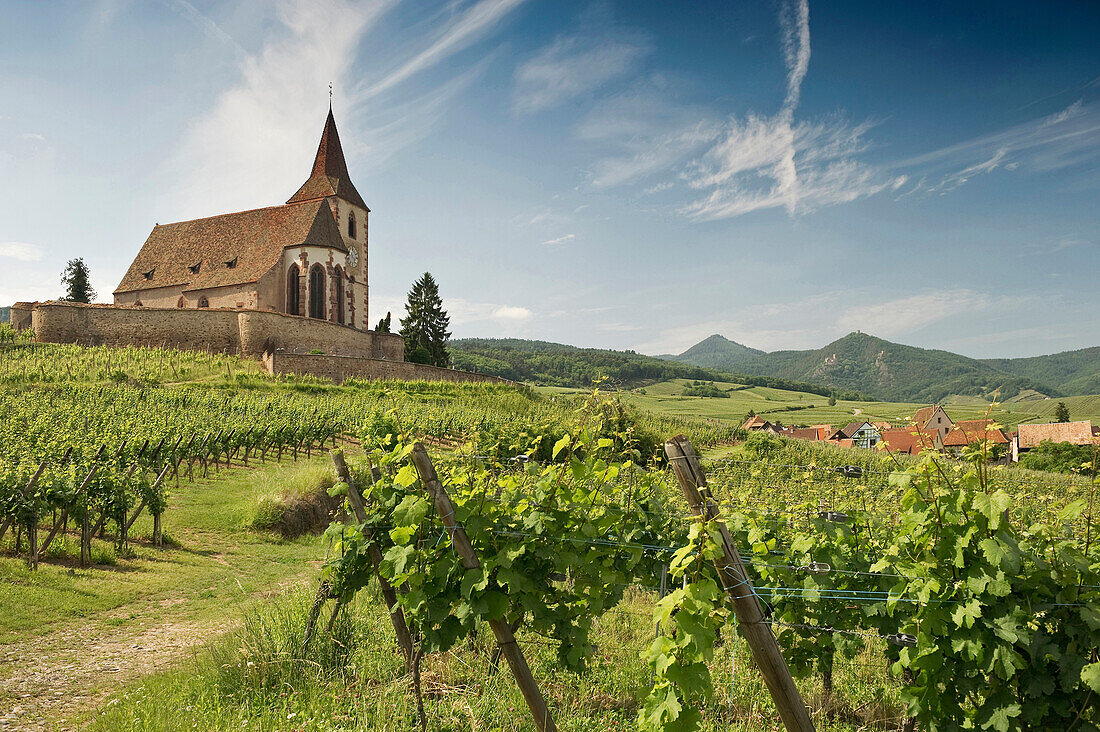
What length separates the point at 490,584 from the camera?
133 inches

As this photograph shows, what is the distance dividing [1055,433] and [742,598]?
200 feet

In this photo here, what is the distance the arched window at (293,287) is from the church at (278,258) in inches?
2.5

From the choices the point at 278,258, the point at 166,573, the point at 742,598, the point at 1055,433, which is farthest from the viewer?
the point at 1055,433

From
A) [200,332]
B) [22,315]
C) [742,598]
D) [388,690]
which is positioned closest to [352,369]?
[200,332]

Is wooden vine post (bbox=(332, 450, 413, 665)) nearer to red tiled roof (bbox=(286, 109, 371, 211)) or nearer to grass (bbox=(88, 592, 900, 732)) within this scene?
grass (bbox=(88, 592, 900, 732))

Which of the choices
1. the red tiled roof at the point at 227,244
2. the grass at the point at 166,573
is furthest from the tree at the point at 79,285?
the grass at the point at 166,573

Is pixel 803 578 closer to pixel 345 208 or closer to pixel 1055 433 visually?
pixel 345 208

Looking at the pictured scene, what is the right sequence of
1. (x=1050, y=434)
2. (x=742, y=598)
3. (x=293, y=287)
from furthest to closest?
(x=1050, y=434), (x=293, y=287), (x=742, y=598)

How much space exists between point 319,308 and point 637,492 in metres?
38.5

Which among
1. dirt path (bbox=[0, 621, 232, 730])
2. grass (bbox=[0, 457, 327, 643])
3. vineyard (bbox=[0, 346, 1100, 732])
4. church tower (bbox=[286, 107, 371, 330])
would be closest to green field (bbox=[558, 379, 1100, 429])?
church tower (bbox=[286, 107, 371, 330])

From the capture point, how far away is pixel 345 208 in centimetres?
4325

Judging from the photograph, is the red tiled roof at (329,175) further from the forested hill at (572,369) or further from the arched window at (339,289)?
the forested hill at (572,369)

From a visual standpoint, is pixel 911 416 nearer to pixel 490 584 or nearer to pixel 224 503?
pixel 490 584

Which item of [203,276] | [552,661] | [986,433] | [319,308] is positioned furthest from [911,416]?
[203,276]
